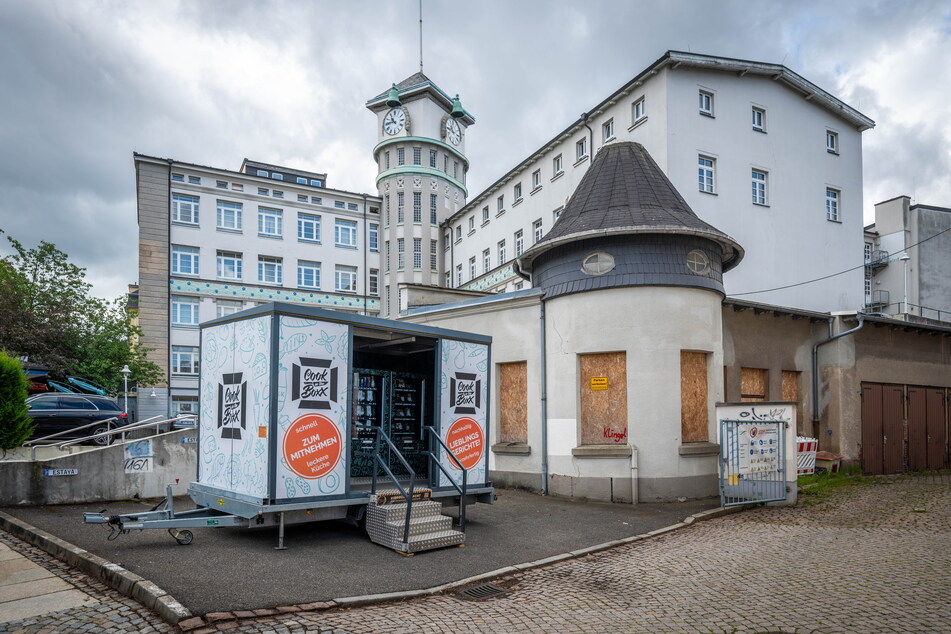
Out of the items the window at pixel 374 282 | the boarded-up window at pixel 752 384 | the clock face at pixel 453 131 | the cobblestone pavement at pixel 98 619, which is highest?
the clock face at pixel 453 131

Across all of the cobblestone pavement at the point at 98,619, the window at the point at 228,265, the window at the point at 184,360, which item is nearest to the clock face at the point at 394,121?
the window at the point at 228,265

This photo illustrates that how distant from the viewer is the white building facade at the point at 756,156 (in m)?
26.0

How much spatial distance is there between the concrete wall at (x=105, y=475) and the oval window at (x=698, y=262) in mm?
11241

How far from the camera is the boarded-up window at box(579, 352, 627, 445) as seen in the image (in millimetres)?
14180

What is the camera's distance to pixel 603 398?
14438mm

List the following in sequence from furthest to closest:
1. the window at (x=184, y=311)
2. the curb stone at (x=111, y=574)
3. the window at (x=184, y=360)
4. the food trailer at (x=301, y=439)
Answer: the window at (x=184, y=311)
the window at (x=184, y=360)
the food trailer at (x=301, y=439)
the curb stone at (x=111, y=574)

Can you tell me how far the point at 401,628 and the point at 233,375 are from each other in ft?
15.7

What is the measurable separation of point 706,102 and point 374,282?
29.8 meters

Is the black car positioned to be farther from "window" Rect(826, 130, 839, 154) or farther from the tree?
"window" Rect(826, 130, 839, 154)

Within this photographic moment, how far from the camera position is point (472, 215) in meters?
45.9

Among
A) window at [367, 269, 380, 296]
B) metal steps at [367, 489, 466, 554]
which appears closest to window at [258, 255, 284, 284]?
window at [367, 269, 380, 296]

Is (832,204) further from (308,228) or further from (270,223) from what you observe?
(270,223)

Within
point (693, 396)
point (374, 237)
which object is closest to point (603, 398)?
point (693, 396)

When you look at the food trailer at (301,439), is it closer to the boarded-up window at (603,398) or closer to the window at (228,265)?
the boarded-up window at (603,398)
